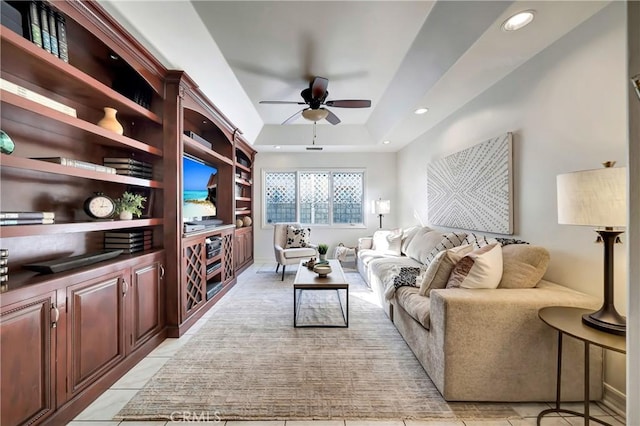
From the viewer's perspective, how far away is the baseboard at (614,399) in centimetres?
160

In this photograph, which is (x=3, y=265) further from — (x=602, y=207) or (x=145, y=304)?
(x=602, y=207)

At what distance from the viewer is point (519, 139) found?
2.46 meters

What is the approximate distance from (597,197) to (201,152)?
369 cm

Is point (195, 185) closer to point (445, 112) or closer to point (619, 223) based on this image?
point (445, 112)

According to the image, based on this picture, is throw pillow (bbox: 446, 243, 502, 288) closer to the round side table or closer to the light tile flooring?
the round side table

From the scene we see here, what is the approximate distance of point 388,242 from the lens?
4.71 metres

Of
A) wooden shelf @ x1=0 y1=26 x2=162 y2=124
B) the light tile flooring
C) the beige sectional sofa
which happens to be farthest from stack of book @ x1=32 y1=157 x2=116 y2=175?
the beige sectional sofa

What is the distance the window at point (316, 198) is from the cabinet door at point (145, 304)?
3851 mm

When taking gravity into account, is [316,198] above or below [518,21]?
below

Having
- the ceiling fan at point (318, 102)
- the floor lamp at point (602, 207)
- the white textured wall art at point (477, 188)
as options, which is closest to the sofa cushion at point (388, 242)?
the white textured wall art at point (477, 188)

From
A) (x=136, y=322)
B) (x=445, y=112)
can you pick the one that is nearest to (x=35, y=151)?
(x=136, y=322)

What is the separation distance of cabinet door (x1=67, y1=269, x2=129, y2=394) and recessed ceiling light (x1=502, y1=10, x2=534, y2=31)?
326 centimetres

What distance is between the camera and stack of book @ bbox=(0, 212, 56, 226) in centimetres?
130

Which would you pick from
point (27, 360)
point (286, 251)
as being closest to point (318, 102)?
point (286, 251)
